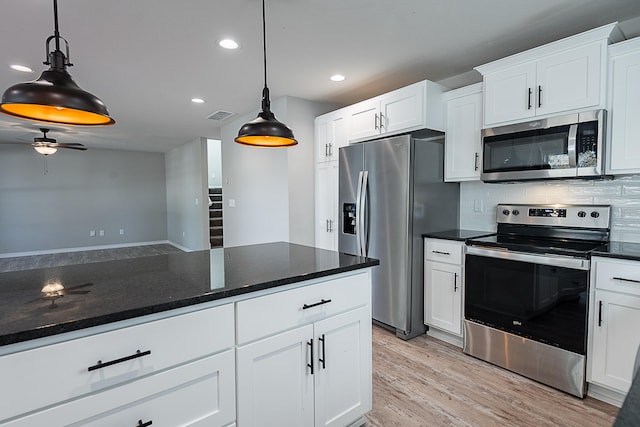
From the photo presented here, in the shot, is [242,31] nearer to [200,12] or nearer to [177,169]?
[200,12]

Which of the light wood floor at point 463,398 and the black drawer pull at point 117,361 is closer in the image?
the black drawer pull at point 117,361

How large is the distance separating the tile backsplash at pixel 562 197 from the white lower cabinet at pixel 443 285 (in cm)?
57

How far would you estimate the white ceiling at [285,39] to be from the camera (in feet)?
6.75

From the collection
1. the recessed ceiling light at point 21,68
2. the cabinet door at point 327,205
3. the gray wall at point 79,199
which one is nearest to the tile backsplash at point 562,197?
the cabinet door at point 327,205

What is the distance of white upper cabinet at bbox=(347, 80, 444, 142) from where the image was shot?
2.89m

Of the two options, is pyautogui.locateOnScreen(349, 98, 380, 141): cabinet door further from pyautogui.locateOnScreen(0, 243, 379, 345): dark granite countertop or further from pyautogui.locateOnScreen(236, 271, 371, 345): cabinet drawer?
pyautogui.locateOnScreen(236, 271, 371, 345): cabinet drawer

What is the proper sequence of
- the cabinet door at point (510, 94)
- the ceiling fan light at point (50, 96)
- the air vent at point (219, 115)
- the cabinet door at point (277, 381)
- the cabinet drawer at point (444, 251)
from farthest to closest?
1. the air vent at point (219, 115)
2. the cabinet drawer at point (444, 251)
3. the cabinet door at point (510, 94)
4. the cabinet door at point (277, 381)
5. the ceiling fan light at point (50, 96)

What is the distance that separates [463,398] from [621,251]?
133 cm

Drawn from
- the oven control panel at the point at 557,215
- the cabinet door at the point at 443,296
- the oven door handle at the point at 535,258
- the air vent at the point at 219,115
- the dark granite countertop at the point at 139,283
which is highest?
the air vent at the point at 219,115

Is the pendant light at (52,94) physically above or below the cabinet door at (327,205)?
above

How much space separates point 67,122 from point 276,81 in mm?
2237

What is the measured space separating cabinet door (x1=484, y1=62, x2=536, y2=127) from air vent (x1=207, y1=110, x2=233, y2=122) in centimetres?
340

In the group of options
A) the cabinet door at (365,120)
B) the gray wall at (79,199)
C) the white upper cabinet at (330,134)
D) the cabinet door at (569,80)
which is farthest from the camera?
the gray wall at (79,199)

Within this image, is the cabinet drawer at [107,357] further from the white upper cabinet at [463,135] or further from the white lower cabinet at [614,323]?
the white upper cabinet at [463,135]
